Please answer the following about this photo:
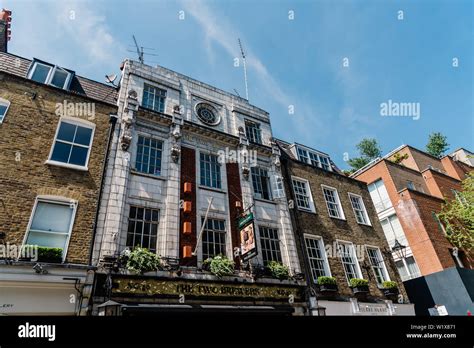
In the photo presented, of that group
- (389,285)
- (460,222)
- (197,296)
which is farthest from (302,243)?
(460,222)

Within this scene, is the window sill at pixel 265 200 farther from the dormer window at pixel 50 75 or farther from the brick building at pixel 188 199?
the dormer window at pixel 50 75

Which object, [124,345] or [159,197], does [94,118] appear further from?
[124,345]

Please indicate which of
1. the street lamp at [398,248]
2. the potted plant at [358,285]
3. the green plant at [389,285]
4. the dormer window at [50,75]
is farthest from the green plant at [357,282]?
the dormer window at [50,75]

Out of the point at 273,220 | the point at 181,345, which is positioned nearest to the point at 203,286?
the point at 273,220

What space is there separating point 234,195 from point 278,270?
4.49 m

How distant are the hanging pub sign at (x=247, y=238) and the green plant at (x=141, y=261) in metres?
3.84

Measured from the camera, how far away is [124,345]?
4.07m

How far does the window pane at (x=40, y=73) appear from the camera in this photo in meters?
13.9

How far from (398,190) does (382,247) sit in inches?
271

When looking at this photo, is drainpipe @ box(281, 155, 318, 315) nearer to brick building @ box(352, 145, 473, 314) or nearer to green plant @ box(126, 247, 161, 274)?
green plant @ box(126, 247, 161, 274)

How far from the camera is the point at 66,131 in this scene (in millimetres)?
12805

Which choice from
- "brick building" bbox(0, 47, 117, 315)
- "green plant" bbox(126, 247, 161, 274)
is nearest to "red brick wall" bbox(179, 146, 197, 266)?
"green plant" bbox(126, 247, 161, 274)

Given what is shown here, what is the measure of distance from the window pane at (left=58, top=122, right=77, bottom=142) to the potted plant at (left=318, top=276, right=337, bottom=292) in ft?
45.9

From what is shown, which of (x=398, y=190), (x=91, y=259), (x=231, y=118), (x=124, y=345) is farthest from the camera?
(x=398, y=190)
